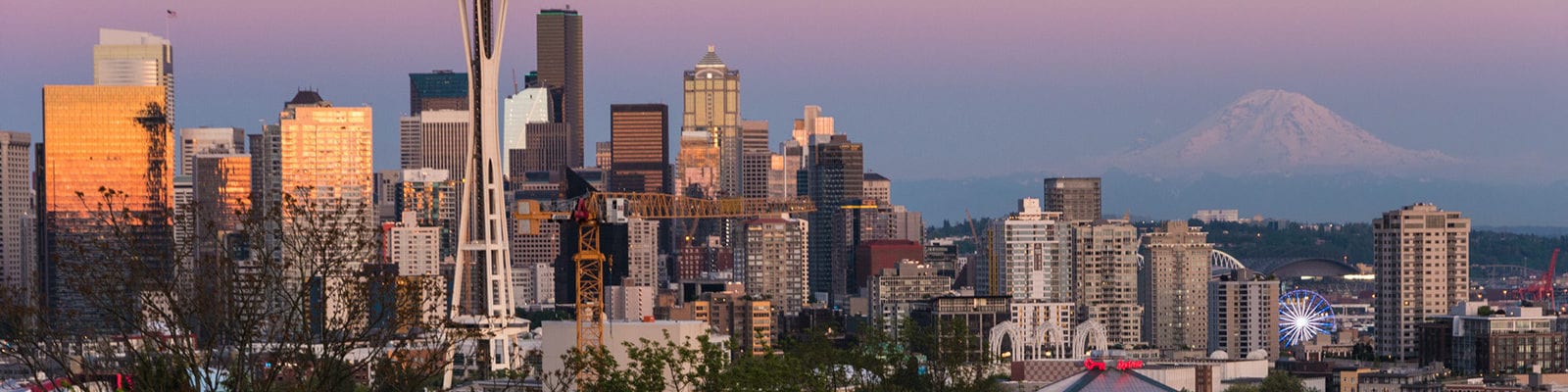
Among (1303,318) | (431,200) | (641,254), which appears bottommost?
(1303,318)

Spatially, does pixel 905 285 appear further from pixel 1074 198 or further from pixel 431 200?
pixel 431 200

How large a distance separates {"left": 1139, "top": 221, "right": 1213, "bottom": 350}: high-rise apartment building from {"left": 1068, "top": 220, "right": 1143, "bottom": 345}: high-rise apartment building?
0.81 m

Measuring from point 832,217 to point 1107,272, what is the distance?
145ft

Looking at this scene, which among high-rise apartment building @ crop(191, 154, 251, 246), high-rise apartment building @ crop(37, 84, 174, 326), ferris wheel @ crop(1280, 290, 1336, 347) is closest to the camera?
ferris wheel @ crop(1280, 290, 1336, 347)

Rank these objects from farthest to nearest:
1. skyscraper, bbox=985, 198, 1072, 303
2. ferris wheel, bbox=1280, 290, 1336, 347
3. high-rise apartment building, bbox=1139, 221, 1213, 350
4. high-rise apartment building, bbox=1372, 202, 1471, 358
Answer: skyscraper, bbox=985, 198, 1072, 303 < high-rise apartment building, bbox=1139, 221, 1213, 350 < ferris wheel, bbox=1280, 290, 1336, 347 < high-rise apartment building, bbox=1372, 202, 1471, 358

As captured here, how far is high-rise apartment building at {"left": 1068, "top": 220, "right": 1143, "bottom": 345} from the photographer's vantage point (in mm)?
142250

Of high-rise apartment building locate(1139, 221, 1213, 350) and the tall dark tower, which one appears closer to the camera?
the tall dark tower

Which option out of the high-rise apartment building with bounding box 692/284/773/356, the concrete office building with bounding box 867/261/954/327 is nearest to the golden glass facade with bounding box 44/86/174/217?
the concrete office building with bounding box 867/261/954/327

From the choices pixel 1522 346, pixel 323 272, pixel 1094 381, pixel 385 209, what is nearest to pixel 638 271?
pixel 385 209

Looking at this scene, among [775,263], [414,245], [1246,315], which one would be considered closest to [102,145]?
[414,245]

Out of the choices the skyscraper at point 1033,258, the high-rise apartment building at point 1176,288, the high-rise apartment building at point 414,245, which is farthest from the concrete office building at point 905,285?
the high-rise apartment building at point 414,245

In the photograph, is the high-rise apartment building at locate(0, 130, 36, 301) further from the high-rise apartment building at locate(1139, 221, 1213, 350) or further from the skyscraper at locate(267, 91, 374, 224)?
the high-rise apartment building at locate(1139, 221, 1213, 350)

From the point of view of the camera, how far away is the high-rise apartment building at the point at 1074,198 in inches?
6909

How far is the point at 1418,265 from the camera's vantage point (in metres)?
131
